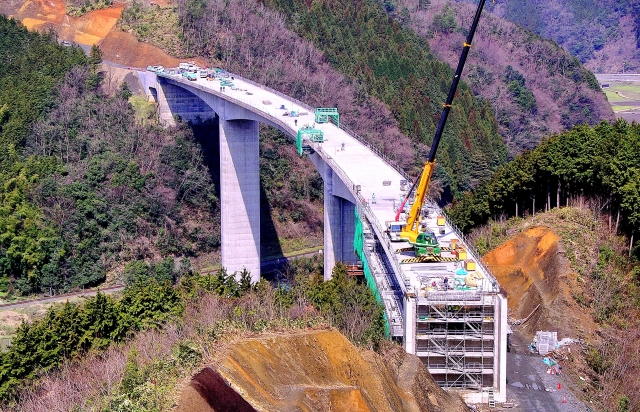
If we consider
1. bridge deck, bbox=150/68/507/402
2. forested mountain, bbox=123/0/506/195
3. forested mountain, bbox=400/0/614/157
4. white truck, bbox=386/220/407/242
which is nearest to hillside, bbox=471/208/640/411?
bridge deck, bbox=150/68/507/402

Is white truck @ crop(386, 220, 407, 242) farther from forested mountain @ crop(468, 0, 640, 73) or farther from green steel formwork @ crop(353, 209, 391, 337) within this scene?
forested mountain @ crop(468, 0, 640, 73)

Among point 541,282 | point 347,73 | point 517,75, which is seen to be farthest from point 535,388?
point 517,75

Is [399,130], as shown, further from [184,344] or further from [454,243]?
[184,344]

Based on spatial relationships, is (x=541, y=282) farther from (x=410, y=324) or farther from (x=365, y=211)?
(x=410, y=324)

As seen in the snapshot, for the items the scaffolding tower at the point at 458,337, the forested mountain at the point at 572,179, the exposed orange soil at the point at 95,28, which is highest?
the exposed orange soil at the point at 95,28

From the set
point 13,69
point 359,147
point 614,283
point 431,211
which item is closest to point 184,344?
point 431,211

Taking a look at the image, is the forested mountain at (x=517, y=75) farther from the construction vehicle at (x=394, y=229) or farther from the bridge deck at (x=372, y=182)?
the construction vehicle at (x=394, y=229)

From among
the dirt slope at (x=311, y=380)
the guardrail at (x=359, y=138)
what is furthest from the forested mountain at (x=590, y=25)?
the dirt slope at (x=311, y=380)
